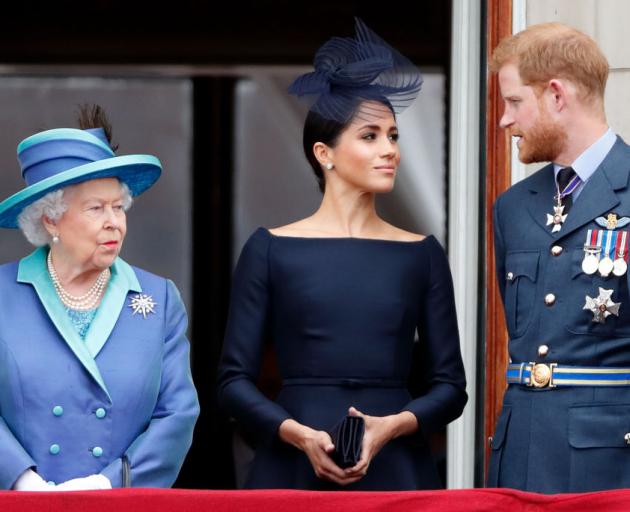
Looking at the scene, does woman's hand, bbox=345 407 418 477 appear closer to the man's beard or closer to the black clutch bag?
the black clutch bag

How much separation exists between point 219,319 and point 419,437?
4.22m

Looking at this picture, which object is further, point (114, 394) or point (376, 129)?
point (376, 129)

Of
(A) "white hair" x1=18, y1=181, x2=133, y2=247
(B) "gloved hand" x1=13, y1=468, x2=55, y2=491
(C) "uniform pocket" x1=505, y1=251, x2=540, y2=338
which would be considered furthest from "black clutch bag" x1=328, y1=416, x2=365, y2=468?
(A) "white hair" x1=18, y1=181, x2=133, y2=247

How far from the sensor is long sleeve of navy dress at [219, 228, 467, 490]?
146 inches

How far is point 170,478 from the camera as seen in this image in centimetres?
364

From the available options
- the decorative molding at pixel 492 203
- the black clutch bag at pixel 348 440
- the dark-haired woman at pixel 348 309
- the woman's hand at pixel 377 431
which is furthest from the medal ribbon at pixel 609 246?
the decorative molding at pixel 492 203

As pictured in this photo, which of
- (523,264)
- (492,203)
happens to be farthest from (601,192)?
(492,203)

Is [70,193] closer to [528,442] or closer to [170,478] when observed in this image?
[170,478]

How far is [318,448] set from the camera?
3559 mm

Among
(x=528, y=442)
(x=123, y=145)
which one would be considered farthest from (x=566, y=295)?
(x=123, y=145)

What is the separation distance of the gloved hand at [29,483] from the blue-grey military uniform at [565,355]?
3.53 feet

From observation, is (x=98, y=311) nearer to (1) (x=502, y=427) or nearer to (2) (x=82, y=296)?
(2) (x=82, y=296)

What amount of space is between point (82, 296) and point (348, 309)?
633 millimetres

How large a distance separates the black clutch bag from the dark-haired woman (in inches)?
5.3
